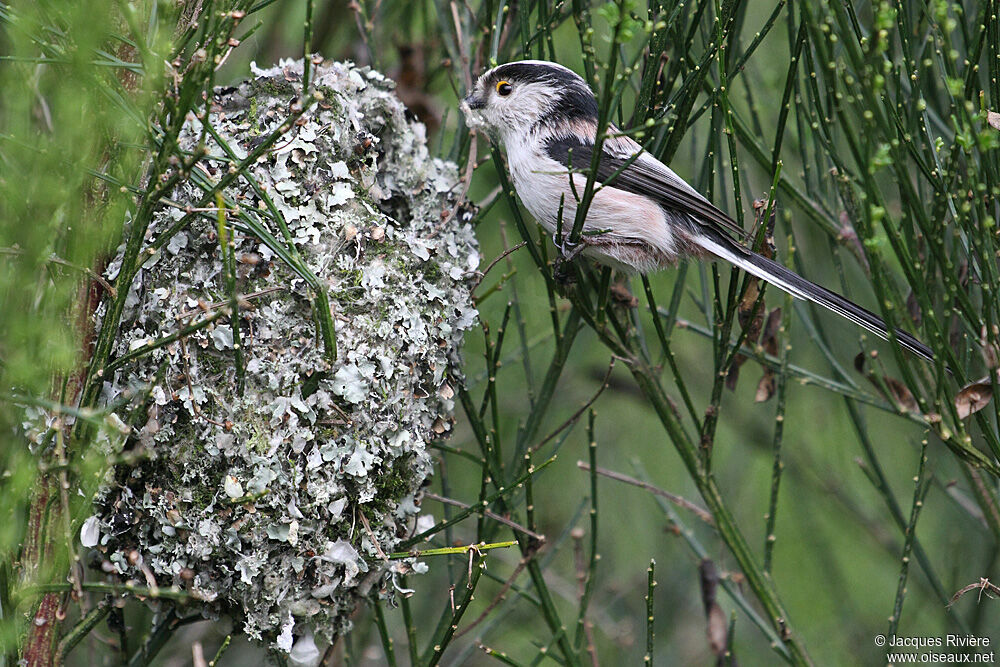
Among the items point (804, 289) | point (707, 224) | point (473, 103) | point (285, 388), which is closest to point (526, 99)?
point (473, 103)

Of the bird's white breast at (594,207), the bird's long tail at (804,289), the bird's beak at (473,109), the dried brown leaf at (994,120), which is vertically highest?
the dried brown leaf at (994,120)

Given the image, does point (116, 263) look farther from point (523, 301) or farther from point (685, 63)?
point (523, 301)

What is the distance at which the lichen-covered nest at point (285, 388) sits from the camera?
2576 mm

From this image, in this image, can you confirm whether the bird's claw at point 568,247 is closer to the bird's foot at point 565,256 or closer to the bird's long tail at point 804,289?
the bird's foot at point 565,256

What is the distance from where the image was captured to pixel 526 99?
320 centimetres

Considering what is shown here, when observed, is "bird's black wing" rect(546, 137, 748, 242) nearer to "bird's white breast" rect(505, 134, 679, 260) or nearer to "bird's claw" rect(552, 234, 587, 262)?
"bird's white breast" rect(505, 134, 679, 260)

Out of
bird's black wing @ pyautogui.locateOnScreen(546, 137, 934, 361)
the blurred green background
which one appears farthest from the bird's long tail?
the blurred green background

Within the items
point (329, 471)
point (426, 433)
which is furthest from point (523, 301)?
point (329, 471)

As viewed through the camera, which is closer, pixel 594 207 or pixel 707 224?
pixel 707 224

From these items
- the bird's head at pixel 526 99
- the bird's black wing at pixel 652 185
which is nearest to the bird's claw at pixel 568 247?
the bird's black wing at pixel 652 185

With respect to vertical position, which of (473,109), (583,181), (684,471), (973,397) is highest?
(473,109)

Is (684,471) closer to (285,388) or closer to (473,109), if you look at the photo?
(473,109)

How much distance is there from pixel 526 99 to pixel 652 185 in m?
0.55

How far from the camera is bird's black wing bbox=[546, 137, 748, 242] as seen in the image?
9.85ft
